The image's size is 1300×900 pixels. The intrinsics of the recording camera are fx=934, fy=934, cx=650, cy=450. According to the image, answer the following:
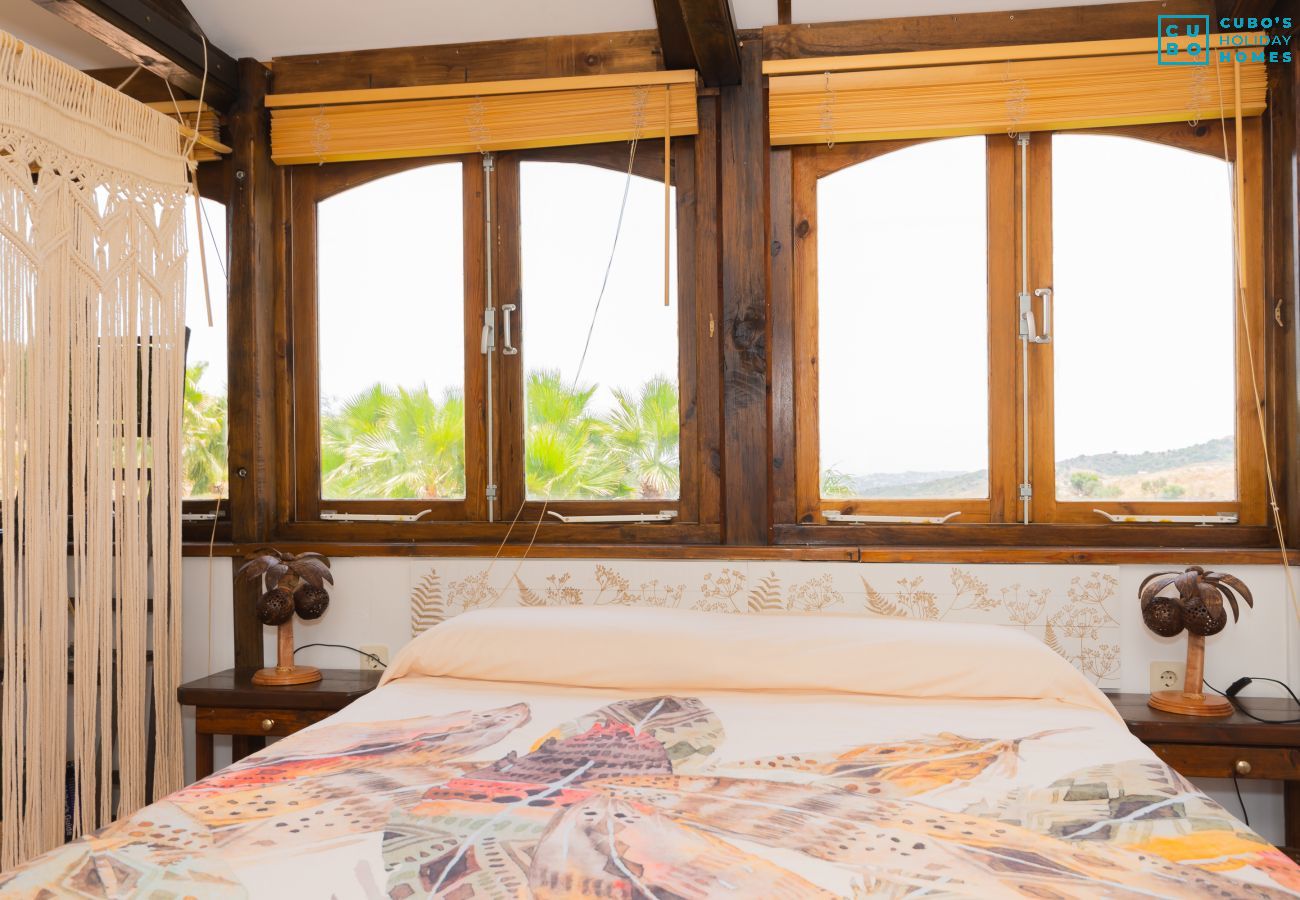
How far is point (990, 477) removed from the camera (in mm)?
2613

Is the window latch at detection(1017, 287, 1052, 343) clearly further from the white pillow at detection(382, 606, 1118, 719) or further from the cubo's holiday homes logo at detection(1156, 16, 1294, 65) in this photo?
the white pillow at detection(382, 606, 1118, 719)

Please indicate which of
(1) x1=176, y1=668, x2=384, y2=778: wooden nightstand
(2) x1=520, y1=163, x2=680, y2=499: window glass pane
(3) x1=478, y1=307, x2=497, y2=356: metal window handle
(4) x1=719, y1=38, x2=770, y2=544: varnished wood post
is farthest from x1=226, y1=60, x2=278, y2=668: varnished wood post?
(4) x1=719, y1=38, x2=770, y2=544: varnished wood post

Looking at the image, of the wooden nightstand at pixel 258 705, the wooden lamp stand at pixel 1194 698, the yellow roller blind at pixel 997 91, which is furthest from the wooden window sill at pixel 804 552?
the yellow roller blind at pixel 997 91

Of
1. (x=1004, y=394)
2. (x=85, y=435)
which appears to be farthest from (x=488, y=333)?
(x=1004, y=394)

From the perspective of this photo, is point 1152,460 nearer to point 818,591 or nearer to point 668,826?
point 818,591

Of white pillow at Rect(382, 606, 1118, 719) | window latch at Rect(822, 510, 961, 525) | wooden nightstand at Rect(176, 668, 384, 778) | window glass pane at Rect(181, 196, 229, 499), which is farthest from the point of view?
window glass pane at Rect(181, 196, 229, 499)

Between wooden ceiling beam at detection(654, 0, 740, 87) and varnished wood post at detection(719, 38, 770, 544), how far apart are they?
109mm

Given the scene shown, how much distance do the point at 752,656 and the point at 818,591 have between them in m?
0.53

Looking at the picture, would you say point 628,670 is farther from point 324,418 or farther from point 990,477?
point 324,418

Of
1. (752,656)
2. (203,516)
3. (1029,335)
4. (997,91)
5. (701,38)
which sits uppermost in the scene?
(701,38)

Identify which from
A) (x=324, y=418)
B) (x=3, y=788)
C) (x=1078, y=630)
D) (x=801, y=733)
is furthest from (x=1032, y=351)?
(x=3, y=788)

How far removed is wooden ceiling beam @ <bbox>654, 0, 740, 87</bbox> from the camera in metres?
2.30

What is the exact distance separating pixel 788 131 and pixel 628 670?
5.05 feet

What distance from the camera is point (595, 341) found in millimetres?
2791
